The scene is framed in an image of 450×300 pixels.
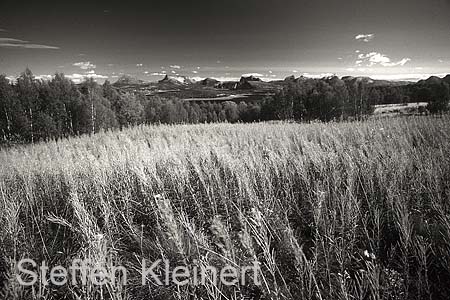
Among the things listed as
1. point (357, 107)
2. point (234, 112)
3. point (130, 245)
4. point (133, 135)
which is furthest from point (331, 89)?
point (130, 245)

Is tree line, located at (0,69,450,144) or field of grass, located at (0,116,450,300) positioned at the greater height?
tree line, located at (0,69,450,144)

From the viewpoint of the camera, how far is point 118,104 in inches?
2004

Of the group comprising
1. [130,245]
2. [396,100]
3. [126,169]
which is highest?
[396,100]

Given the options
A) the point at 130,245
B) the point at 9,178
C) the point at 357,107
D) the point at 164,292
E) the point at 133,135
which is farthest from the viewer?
the point at 357,107

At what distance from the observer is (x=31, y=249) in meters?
2.56

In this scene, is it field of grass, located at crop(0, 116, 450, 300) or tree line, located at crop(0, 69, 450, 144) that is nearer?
field of grass, located at crop(0, 116, 450, 300)

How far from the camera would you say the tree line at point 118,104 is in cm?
2888

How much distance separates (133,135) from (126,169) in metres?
8.32

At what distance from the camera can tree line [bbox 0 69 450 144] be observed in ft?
94.7

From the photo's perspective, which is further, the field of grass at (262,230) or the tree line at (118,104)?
the tree line at (118,104)

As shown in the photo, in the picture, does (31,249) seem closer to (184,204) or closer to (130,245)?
(130,245)

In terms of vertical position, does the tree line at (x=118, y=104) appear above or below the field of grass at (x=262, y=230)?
above

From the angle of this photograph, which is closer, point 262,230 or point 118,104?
point 262,230

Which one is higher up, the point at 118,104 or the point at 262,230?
the point at 118,104
